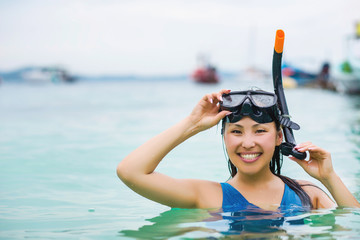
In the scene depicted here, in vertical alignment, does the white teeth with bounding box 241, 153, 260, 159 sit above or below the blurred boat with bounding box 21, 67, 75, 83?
below

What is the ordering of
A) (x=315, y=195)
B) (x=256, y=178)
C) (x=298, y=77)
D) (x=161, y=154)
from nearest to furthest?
(x=161, y=154) → (x=256, y=178) → (x=315, y=195) → (x=298, y=77)

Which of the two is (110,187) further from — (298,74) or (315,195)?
(298,74)

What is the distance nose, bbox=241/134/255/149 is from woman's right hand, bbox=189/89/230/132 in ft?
0.65

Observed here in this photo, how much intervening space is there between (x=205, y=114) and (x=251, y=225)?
0.78 m

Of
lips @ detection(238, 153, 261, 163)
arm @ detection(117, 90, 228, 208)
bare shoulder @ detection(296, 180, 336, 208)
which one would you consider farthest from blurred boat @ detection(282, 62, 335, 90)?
arm @ detection(117, 90, 228, 208)

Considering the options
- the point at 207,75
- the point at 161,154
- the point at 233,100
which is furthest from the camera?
the point at 207,75

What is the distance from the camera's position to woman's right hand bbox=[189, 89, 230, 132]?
3178 millimetres

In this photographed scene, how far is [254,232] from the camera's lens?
3.20 meters

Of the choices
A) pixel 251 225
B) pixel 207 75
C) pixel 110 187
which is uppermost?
pixel 207 75

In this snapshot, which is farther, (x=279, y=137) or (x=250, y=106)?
(x=279, y=137)

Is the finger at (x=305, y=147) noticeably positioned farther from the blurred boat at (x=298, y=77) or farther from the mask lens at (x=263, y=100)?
the blurred boat at (x=298, y=77)

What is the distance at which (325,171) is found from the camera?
129 inches

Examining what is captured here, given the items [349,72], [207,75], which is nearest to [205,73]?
[207,75]

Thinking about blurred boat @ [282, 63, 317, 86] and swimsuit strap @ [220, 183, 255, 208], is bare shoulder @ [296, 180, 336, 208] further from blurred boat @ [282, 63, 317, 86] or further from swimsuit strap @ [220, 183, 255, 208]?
blurred boat @ [282, 63, 317, 86]
